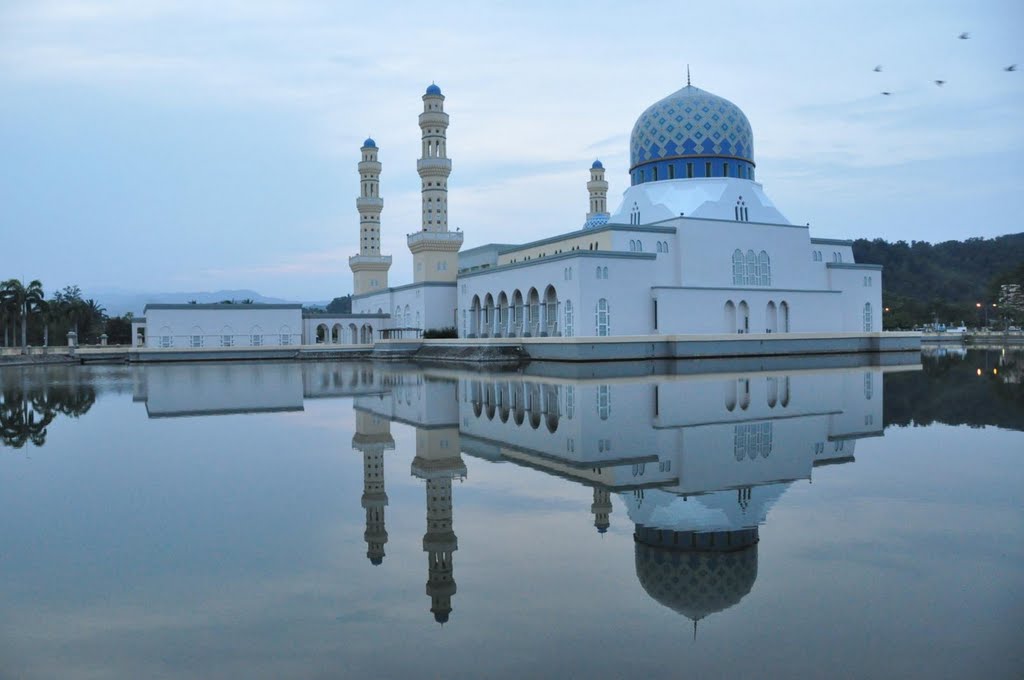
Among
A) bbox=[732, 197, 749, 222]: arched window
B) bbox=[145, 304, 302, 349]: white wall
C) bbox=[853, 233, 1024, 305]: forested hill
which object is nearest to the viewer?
bbox=[732, 197, 749, 222]: arched window

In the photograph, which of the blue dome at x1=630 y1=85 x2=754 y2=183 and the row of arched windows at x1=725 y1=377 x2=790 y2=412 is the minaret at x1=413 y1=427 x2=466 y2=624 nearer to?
the row of arched windows at x1=725 y1=377 x2=790 y2=412

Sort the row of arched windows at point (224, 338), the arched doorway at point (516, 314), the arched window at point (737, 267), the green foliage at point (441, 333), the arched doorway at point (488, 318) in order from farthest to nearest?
the row of arched windows at point (224, 338)
the green foliage at point (441, 333)
the arched doorway at point (488, 318)
the arched doorway at point (516, 314)
the arched window at point (737, 267)

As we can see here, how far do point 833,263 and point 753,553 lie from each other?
32.5m

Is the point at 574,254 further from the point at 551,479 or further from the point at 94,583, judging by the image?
the point at 94,583

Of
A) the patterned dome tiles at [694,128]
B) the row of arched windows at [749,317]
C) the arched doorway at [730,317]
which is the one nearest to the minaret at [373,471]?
the arched doorway at [730,317]

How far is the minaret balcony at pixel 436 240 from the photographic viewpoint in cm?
3819

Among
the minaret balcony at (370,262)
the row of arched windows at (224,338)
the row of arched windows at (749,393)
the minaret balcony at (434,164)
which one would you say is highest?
the minaret balcony at (434,164)

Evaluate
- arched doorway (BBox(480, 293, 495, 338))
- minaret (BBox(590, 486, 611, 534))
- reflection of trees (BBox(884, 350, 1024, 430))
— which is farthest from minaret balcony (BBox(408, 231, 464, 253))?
minaret (BBox(590, 486, 611, 534))

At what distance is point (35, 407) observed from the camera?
13.9m

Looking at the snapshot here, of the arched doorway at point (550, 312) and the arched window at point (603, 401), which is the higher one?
the arched doorway at point (550, 312)

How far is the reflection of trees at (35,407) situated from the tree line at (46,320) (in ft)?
70.3

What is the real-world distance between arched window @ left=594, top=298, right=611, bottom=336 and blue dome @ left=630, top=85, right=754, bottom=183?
8.62 m

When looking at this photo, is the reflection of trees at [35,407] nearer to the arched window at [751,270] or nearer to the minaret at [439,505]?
the minaret at [439,505]

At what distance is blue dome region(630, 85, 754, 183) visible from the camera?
33.0 m
